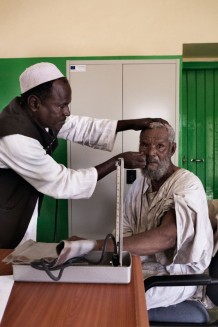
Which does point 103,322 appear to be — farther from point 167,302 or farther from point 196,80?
point 196,80

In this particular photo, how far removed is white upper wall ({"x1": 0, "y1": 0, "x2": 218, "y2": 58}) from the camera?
3.22 metres

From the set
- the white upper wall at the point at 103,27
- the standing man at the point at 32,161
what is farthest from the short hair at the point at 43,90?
the white upper wall at the point at 103,27

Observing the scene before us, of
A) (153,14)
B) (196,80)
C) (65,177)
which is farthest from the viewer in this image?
(196,80)

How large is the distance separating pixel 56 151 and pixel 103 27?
53.3 inches

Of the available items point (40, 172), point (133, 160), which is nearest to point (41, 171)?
point (40, 172)

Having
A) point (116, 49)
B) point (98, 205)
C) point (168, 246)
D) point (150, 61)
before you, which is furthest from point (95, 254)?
point (116, 49)

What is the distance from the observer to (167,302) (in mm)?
1541

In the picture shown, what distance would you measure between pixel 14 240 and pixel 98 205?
1.37 metres

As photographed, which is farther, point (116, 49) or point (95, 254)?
point (116, 49)

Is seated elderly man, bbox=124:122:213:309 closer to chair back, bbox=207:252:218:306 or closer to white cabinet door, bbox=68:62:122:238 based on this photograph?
chair back, bbox=207:252:218:306

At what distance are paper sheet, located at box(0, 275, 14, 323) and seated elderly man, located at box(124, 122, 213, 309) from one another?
0.54m

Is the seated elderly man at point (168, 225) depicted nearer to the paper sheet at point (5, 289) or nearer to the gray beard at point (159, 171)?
the gray beard at point (159, 171)

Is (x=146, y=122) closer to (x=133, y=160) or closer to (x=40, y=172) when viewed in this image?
(x=133, y=160)

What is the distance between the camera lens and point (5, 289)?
986 millimetres
